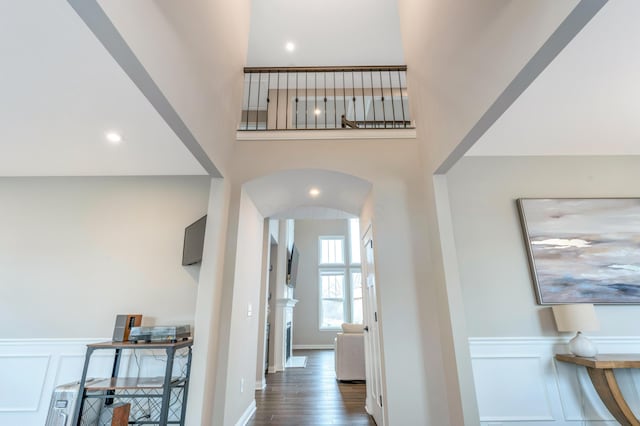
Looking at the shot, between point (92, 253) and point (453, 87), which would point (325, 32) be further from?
point (92, 253)

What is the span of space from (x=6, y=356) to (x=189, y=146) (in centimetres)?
293

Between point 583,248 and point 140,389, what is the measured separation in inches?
175

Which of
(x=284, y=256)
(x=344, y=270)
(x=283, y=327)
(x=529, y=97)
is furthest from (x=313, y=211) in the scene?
(x=344, y=270)

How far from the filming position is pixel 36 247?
3.15 metres

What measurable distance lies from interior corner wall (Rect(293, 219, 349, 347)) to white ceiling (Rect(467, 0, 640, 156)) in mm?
7106

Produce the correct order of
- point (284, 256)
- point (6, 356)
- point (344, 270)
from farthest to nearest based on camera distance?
1. point (344, 270)
2. point (284, 256)
3. point (6, 356)

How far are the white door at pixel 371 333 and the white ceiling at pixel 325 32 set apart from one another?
3.56 m

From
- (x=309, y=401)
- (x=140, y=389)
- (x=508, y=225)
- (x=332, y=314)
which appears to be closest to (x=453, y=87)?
(x=508, y=225)

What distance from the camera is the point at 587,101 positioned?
2443 millimetres

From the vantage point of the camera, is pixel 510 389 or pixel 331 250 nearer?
pixel 510 389

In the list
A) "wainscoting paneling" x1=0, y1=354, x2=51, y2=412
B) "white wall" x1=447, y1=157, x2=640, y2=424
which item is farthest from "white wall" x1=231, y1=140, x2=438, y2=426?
"wainscoting paneling" x1=0, y1=354, x2=51, y2=412

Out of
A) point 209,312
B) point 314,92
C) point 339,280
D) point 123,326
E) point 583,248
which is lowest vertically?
point 123,326

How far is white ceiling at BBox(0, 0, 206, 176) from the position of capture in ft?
5.30

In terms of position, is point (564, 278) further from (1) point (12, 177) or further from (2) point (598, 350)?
(1) point (12, 177)
